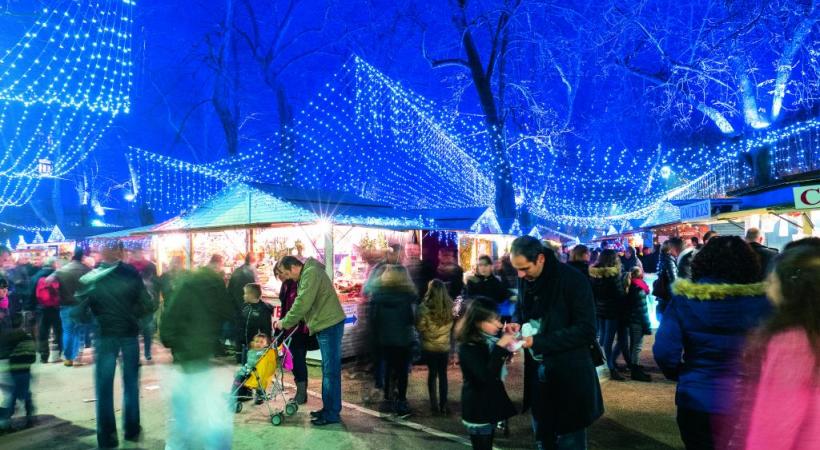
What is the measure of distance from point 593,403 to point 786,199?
7.75m

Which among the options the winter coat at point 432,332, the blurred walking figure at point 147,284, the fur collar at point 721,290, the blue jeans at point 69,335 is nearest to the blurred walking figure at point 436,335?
the winter coat at point 432,332

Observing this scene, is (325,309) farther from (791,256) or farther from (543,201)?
(543,201)

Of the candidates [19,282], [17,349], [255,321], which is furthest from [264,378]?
[19,282]

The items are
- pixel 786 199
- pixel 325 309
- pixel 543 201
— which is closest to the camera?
pixel 325 309

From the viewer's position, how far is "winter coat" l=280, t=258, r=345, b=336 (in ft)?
16.5

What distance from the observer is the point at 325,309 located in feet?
17.1

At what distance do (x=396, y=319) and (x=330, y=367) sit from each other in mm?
845

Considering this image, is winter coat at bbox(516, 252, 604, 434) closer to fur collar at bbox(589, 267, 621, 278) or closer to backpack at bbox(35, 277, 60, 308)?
fur collar at bbox(589, 267, 621, 278)

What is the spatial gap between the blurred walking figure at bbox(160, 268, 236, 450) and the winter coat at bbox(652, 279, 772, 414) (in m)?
3.08

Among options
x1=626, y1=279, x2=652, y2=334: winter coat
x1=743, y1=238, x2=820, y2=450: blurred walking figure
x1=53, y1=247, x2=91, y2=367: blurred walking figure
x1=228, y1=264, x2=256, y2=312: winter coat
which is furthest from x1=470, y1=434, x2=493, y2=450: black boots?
x1=53, y1=247, x2=91, y2=367: blurred walking figure

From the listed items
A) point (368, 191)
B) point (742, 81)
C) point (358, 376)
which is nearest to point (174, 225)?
point (368, 191)

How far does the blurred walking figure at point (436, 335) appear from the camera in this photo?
221 inches

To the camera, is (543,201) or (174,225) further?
(543,201)

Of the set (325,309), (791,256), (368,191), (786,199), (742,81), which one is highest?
(742,81)
